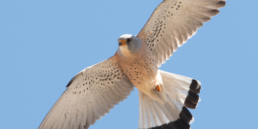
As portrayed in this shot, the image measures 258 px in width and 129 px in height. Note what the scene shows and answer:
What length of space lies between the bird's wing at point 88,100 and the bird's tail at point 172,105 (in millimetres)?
507

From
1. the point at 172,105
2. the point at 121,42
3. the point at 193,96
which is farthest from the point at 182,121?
the point at 121,42

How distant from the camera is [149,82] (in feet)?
20.0

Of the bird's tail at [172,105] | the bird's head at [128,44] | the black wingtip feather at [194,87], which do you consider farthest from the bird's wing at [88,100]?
the black wingtip feather at [194,87]

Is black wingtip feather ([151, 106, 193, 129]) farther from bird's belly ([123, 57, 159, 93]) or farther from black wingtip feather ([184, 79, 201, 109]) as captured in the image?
bird's belly ([123, 57, 159, 93])

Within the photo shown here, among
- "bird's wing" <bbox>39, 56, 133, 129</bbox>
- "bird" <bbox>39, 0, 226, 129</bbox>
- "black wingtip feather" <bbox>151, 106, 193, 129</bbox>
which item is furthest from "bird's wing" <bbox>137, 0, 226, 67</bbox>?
"black wingtip feather" <bbox>151, 106, 193, 129</bbox>

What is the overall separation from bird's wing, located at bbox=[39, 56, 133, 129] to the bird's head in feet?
2.14

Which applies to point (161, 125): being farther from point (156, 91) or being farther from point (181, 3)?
point (181, 3)

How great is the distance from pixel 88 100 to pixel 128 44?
155 centimetres

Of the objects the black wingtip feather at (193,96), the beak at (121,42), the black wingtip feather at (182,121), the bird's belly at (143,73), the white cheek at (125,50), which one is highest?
the beak at (121,42)

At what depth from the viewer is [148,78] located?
6047 millimetres

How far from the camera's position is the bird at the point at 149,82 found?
6062 millimetres

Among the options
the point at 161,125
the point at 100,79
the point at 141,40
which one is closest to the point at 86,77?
the point at 100,79

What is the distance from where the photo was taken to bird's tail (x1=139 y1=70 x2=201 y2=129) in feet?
21.3

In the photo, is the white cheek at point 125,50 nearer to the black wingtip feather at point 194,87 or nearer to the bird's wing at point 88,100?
the bird's wing at point 88,100
